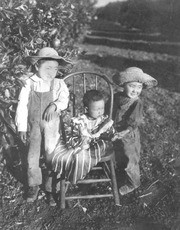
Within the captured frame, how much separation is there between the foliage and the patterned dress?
665mm

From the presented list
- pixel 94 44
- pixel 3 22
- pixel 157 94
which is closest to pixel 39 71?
pixel 3 22

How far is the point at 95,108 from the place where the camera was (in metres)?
3.03

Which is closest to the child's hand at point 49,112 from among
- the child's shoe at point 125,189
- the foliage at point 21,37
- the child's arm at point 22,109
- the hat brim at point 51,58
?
the child's arm at point 22,109

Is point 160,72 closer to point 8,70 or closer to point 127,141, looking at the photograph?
point 127,141

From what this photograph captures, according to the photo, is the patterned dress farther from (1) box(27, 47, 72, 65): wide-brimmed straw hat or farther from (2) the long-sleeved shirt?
(1) box(27, 47, 72, 65): wide-brimmed straw hat

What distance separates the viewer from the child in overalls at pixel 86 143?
118 inches

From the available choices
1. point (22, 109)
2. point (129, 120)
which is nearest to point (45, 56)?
point (22, 109)

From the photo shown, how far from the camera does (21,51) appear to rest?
3.24m

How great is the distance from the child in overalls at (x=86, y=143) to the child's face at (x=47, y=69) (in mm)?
387

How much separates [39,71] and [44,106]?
337 millimetres

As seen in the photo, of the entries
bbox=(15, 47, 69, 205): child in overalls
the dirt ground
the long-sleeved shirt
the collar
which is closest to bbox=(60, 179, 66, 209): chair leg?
the dirt ground

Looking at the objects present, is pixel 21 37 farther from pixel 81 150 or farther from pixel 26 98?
pixel 81 150

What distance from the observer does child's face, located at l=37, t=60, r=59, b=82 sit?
3.01 meters

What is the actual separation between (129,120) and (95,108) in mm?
412
